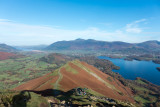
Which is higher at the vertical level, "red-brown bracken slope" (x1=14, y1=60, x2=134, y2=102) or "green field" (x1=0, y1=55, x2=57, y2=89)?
"red-brown bracken slope" (x1=14, y1=60, x2=134, y2=102)

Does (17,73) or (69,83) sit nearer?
(69,83)

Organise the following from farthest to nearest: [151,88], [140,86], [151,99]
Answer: [140,86] < [151,88] < [151,99]

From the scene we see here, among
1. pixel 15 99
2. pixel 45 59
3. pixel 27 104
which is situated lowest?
pixel 45 59

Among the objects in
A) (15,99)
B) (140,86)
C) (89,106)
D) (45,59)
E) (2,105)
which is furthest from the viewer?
(45,59)

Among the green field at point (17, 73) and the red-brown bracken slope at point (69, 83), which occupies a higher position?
the red-brown bracken slope at point (69, 83)

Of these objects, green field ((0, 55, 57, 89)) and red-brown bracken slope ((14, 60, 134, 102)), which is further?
green field ((0, 55, 57, 89))

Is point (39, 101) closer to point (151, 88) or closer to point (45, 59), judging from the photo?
point (151, 88)

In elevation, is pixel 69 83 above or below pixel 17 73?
above

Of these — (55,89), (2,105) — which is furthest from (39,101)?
(55,89)

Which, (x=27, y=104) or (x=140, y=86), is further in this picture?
(x=140, y=86)

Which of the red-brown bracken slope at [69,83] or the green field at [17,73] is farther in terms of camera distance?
the green field at [17,73]

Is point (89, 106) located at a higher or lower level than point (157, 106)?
higher
